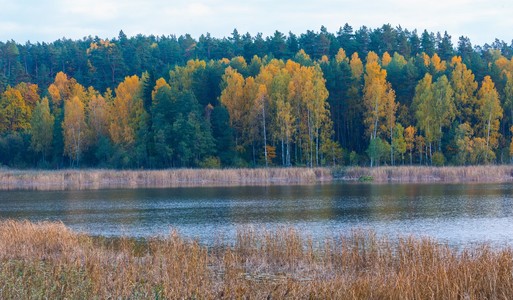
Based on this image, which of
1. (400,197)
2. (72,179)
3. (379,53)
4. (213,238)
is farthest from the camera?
(379,53)

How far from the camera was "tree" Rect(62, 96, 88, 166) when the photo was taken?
3445 inches

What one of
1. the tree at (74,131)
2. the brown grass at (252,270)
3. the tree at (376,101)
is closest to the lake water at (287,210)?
the brown grass at (252,270)

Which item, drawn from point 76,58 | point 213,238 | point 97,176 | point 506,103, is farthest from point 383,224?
point 76,58

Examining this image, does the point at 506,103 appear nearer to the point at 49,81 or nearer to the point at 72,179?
the point at 72,179

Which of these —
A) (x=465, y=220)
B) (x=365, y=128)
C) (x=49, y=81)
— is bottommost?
(x=465, y=220)

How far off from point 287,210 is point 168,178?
1112 inches

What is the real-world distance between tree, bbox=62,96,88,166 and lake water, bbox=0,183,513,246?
35.5m

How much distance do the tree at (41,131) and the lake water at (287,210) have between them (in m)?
38.2

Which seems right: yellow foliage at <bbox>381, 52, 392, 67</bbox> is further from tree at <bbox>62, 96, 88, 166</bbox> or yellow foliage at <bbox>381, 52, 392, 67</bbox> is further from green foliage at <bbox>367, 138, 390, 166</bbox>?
tree at <bbox>62, 96, 88, 166</bbox>

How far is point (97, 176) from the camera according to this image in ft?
205

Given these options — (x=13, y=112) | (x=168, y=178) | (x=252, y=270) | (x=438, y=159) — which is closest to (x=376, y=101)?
(x=438, y=159)

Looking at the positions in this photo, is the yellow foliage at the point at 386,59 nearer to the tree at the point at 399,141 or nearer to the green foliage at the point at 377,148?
the tree at the point at 399,141

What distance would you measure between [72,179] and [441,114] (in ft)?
134

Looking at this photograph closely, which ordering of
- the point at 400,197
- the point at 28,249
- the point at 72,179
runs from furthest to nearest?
1. the point at 72,179
2. the point at 400,197
3. the point at 28,249
